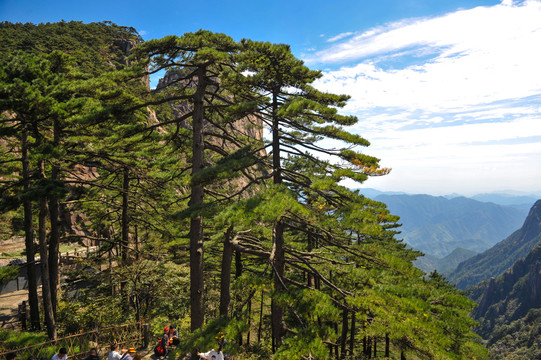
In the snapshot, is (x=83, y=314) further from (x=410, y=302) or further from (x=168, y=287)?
(x=410, y=302)

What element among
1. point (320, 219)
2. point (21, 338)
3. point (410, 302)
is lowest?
point (21, 338)

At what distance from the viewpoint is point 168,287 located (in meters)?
16.4

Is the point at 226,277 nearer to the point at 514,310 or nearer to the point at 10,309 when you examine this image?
the point at 10,309

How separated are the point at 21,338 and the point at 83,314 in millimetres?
3570

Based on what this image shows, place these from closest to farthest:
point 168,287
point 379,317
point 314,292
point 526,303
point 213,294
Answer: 1. point 379,317
2. point 314,292
3. point 168,287
4. point 213,294
5. point 526,303

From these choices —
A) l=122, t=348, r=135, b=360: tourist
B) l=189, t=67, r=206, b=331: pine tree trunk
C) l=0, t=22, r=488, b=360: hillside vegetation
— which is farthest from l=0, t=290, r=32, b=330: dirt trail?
l=189, t=67, r=206, b=331: pine tree trunk

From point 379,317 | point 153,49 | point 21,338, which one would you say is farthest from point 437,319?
point 21,338

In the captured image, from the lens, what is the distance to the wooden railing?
433 inches

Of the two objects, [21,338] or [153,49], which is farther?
[21,338]

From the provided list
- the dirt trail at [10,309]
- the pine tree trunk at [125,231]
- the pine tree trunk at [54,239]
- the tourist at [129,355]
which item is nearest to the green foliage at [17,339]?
the pine tree trunk at [54,239]

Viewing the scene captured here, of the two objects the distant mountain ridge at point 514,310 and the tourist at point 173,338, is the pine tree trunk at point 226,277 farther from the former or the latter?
the distant mountain ridge at point 514,310

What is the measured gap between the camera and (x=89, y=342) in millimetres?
12703

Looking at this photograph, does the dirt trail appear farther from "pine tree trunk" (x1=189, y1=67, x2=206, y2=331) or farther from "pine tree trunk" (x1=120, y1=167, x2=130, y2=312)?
"pine tree trunk" (x1=189, y1=67, x2=206, y2=331)

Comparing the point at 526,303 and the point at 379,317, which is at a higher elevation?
the point at 379,317
